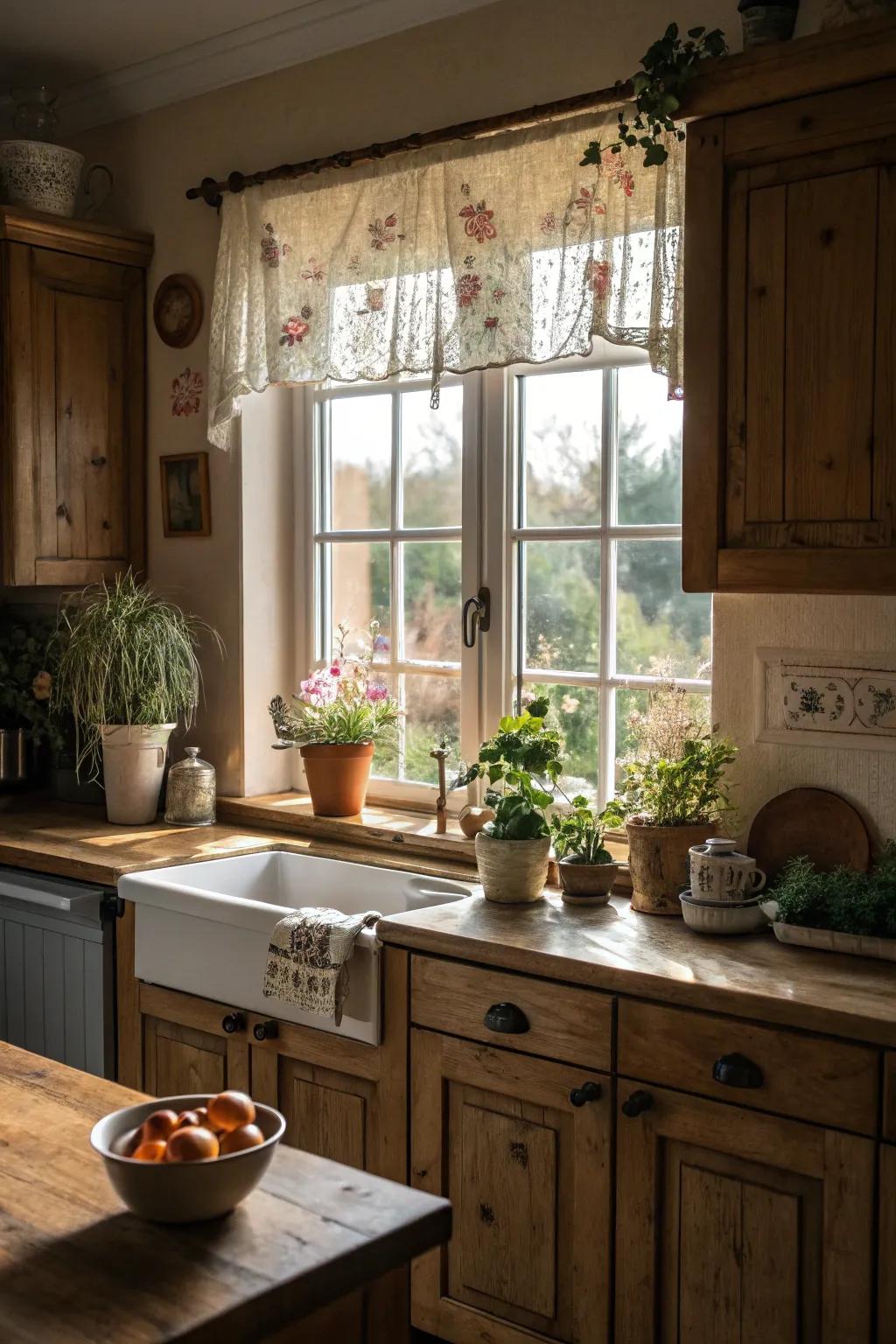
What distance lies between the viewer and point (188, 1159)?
1.32 metres

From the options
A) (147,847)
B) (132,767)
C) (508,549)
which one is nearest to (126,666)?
(132,767)

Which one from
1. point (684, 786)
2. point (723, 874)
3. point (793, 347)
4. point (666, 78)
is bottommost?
point (723, 874)

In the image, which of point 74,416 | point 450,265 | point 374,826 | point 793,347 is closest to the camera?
point 793,347

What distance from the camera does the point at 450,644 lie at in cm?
329

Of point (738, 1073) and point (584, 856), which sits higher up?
point (584, 856)

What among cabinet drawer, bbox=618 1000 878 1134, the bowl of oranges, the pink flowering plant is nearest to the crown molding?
the pink flowering plant

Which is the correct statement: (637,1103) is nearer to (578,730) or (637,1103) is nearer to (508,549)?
(578,730)

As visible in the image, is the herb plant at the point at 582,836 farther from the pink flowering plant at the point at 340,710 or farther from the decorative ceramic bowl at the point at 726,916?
the pink flowering plant at the point at 340,710

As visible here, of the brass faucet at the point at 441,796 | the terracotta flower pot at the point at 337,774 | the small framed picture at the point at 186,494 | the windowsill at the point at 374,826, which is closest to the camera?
the windowsill at the point at 374,826

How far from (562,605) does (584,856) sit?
0.69 meters

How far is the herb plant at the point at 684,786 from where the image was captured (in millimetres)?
2479

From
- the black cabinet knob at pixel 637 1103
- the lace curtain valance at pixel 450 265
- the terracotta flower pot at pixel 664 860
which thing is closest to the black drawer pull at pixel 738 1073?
the black cabinet knob at pixel 637 1103

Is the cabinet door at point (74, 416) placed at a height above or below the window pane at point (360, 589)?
above

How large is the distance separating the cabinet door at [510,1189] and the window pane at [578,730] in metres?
0.82
